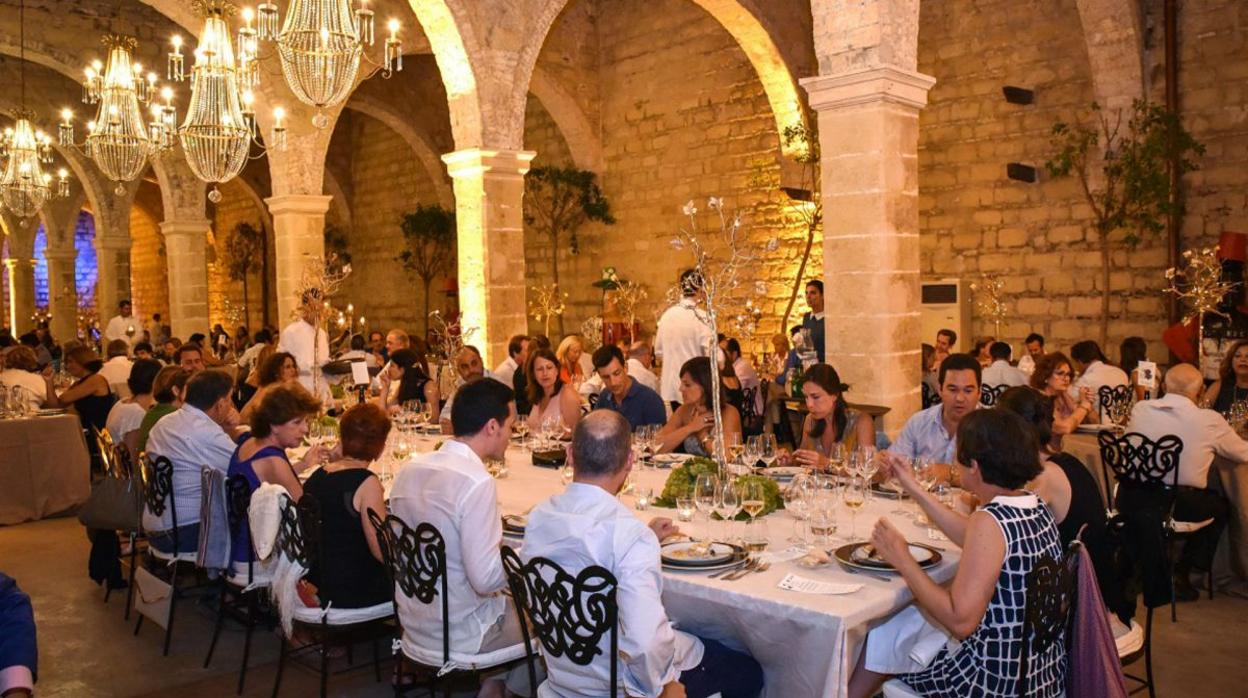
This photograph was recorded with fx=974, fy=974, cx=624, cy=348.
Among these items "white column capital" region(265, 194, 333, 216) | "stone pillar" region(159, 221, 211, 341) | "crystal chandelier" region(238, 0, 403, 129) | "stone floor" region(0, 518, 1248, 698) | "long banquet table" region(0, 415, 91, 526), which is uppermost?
"crystal chandelier" region(238, 0, 403, 129)

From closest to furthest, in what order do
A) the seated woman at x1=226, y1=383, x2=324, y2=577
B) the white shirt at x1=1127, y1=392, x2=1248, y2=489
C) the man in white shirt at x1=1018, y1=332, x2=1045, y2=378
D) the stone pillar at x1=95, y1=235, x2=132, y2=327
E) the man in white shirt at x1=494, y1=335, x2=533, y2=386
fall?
the seated woman at x1=226, y1=383, x2=324, y2=577, the white shirt at x1=1127, y1=392, x2=1248, y2=489, the man in white shirt at x1=494, y1=335, x2=533, y2=386, the man in white shirt at x1=1018, y1=332, x2=1045, y2=378, the stone pillar at x1=95, y1=235, x2=132, y2=327

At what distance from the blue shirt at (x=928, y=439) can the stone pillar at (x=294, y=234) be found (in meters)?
7.64

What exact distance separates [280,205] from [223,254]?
13.2m

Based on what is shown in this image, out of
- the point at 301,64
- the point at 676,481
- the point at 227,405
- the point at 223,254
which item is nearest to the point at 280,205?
the point at 301,64

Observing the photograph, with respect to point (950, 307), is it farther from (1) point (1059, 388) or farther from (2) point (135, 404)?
(2) point (135, 404)

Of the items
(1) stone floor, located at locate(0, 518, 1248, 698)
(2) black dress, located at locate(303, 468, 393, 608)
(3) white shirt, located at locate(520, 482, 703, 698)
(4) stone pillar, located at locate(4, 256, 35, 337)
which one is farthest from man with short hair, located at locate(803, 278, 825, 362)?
(4) stone pillar, located at locate(4, 256, 35, 337)

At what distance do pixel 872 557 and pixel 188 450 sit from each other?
3.15 meters

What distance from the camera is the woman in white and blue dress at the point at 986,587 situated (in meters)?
2.40

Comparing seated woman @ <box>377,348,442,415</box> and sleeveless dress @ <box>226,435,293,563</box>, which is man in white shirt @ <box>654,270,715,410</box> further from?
sleeveless dress @ <box>226,435,293,563</box>

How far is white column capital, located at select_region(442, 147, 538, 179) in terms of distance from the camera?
8.49 metres

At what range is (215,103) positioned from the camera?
6246mm

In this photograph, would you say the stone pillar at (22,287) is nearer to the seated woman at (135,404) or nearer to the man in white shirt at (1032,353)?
the seated woman at (135,404)

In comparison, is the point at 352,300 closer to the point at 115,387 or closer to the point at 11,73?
the point at 11,73

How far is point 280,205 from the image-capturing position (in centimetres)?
1025
